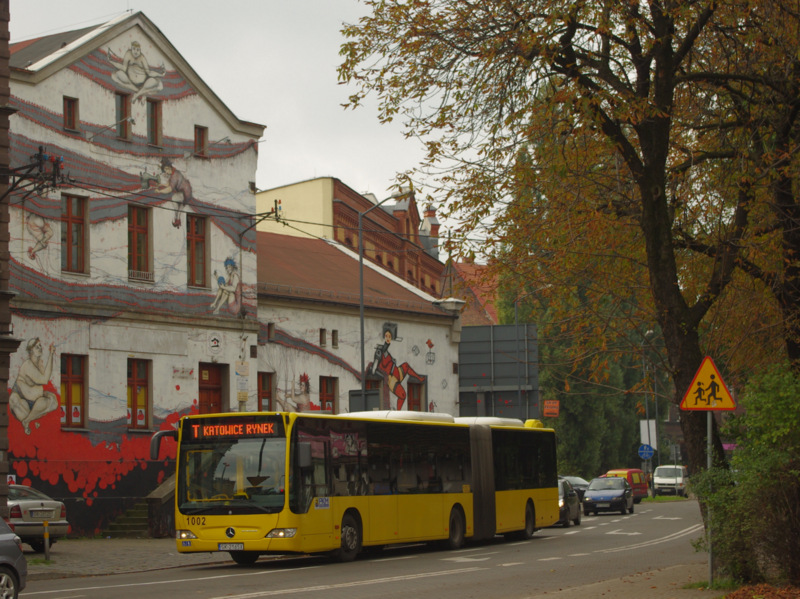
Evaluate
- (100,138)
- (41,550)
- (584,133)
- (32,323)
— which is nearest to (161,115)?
(100,138)

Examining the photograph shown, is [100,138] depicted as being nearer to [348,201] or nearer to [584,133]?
[584,133]

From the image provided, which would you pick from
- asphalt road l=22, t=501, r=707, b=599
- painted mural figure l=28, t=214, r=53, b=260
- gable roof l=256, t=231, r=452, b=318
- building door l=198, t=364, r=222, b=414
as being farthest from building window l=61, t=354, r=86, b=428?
asphalt road l=22, t=501, r=707, b=599

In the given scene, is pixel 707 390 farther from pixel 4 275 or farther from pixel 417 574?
pixel 4 275

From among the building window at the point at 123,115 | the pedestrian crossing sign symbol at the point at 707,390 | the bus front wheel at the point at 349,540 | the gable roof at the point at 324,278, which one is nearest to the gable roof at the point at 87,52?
the building window at the point at 123,115

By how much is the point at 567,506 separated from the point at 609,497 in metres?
9.34

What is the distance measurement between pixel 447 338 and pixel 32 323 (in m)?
20.6

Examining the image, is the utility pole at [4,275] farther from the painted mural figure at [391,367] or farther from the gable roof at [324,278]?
the painted mural figure at [391,367]

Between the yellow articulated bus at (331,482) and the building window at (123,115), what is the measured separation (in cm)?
1310

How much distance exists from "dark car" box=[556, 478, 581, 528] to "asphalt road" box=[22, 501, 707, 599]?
8.30 metres

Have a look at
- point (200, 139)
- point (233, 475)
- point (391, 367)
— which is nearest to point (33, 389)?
point (200, 139)

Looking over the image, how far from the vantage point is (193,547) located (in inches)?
821

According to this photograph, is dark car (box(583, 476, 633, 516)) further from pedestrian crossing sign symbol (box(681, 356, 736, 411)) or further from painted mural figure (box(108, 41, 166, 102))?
pedestrian crossing sign symbol (box(681, 356, 736, 411))

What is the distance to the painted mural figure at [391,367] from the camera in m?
44.3

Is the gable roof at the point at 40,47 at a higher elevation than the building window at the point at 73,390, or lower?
higher
